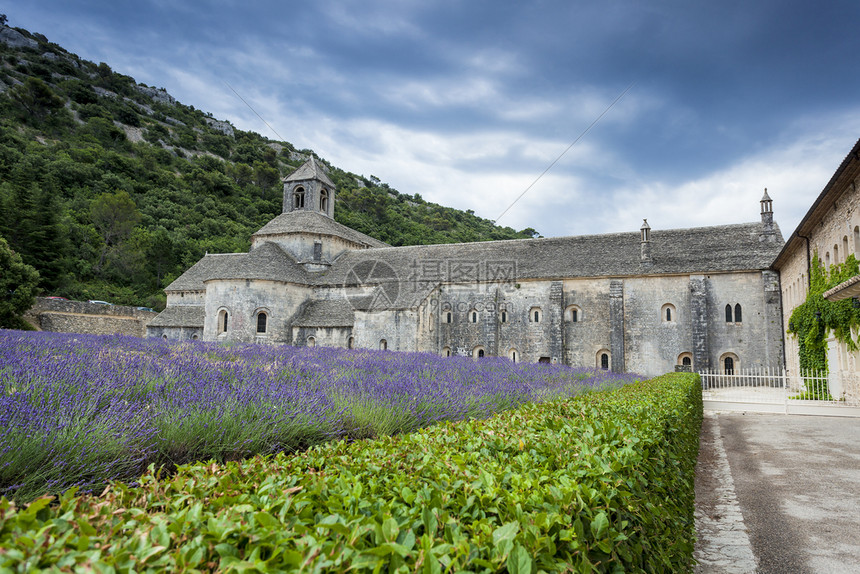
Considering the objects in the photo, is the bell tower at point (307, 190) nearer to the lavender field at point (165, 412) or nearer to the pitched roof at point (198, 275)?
the pitched roof at point (198, 275)

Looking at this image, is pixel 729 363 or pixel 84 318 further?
pixel 84 318

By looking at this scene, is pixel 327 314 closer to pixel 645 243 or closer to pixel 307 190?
pixel 307 190

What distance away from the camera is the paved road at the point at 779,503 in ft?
15.4

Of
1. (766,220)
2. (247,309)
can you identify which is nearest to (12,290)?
(247,309)

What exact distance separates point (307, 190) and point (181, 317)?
13874 millimetres

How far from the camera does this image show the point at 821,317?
57.6 ft

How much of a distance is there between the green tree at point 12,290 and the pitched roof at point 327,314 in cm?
1546

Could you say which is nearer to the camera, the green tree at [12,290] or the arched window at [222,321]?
the green tree at [12,290]

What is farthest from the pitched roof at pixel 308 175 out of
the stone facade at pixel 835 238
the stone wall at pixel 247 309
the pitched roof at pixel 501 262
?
the stone facade at pixel 835 238

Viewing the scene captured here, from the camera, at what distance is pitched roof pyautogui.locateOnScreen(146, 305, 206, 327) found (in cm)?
3441

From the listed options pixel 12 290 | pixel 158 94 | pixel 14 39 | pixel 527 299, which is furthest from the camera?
pixel 158 94

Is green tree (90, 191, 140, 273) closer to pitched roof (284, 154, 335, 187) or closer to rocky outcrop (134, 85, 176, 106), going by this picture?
pitched roof (284, 154, 335, 187)

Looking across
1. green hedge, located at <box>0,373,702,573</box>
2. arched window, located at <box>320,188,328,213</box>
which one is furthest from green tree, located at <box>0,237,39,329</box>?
green hedge, located at <box>0,373,702,573</box>

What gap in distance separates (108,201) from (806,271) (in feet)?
201
